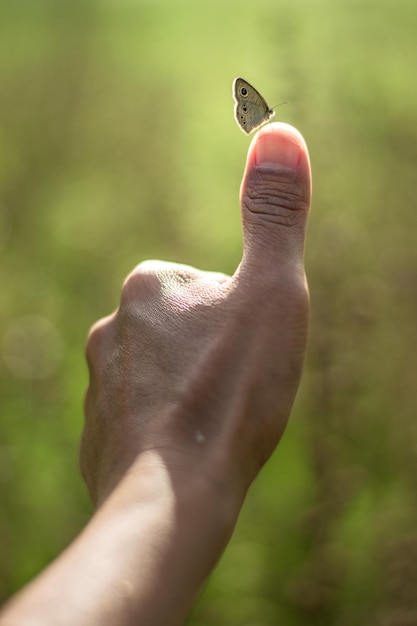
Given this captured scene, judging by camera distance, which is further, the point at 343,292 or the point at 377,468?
the point at 377,468

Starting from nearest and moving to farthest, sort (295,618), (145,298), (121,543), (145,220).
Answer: (121,543), (145,298), (295,618), (145,220)

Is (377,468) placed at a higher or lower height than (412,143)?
lower

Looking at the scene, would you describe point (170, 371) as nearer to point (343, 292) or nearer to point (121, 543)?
point (121, 543)

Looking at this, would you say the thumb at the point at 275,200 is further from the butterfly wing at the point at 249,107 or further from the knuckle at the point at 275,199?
the butterfly wing at the point at 249,107

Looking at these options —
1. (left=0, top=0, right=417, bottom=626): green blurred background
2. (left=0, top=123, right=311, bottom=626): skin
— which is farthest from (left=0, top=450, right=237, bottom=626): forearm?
(left=0, top=0, right=417, bottom=626): green blurred background

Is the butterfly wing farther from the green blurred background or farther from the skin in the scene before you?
the green blurred background

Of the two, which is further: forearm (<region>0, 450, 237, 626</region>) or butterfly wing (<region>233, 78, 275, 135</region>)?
butterfly wing (<region>233, 78, 275, 135</region>)

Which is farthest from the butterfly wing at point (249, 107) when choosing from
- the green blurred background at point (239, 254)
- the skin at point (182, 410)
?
the green blurred background at point (239, 254)

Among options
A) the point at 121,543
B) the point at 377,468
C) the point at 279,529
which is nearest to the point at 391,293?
the point at 377,468
